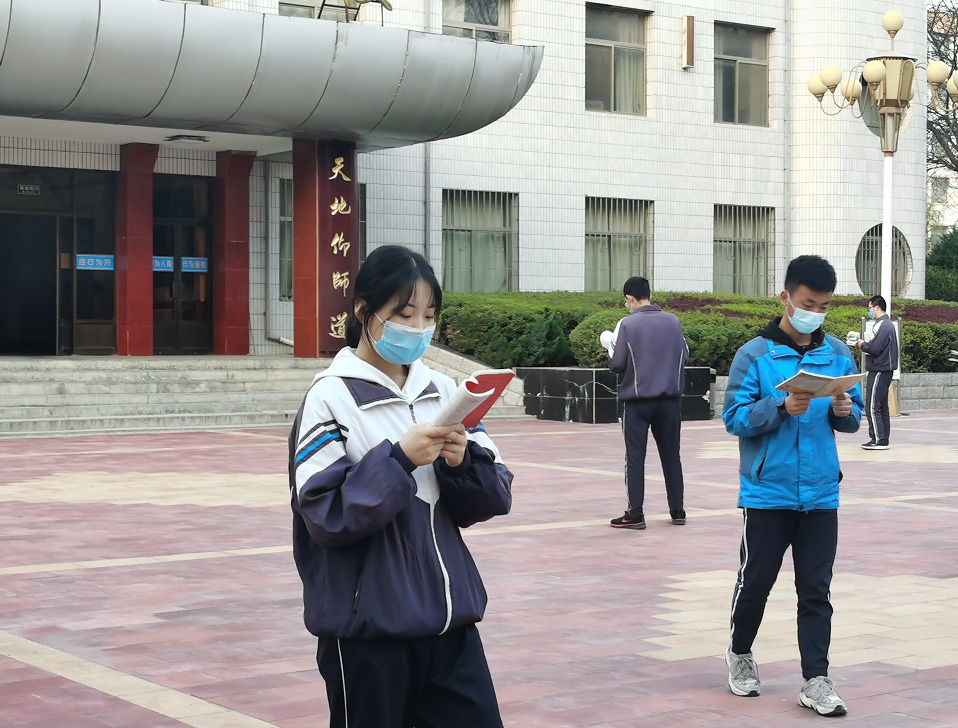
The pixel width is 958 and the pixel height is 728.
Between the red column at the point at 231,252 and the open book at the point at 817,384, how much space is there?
21.1 m

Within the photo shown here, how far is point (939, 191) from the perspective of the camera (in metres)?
58.2

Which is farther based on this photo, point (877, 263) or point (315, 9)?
point (877, 263)

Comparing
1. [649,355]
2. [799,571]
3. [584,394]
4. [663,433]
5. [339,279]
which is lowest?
[584,394]

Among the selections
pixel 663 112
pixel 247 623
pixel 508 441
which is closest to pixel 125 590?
pixel 247 623

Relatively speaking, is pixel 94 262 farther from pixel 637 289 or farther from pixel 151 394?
pixel 637 289

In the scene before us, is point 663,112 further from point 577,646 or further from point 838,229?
point 577,646

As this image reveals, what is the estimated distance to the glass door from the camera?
25.5 m

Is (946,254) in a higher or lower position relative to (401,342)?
higher

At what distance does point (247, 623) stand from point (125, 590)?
47.8 inches

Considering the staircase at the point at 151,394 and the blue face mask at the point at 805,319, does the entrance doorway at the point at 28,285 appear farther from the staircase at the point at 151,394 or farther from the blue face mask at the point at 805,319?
the blue face mask at the point at 805,319

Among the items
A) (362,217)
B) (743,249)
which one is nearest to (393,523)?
(362,217)

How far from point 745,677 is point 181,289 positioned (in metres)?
21.4

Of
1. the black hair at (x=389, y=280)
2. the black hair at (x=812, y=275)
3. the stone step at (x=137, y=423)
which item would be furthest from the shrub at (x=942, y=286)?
the black hair at (x=389, y=280)

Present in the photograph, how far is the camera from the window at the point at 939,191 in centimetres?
5066
